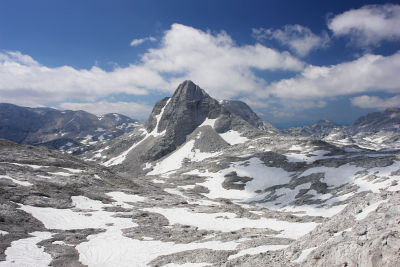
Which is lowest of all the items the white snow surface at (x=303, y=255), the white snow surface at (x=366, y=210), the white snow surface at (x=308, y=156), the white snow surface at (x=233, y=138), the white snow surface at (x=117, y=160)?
the white snow surface at (x=117, y=160)

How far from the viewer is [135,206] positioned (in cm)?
4103

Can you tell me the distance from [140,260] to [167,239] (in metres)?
5.47

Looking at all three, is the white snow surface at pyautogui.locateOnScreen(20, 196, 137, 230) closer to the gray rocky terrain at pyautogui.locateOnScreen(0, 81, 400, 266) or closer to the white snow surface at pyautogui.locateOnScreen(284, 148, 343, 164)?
the gray rocky terrain at pyautogui.locateOnScreen(0, 81, 400, 266)

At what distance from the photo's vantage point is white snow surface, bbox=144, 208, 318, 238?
25.4 meters

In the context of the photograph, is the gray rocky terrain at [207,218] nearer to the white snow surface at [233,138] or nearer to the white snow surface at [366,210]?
the white snow surface at [366,210]

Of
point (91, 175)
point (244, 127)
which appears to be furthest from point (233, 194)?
point (244, 127)

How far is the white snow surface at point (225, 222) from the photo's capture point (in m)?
25.4

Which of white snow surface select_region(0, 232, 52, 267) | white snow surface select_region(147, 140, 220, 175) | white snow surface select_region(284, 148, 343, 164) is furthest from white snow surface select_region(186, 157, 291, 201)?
white snow surface select_region(0, 232, 52, 267)

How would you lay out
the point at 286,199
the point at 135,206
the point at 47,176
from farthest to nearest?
the point at 286,199 < the point at 47,176 < the point at 135,206

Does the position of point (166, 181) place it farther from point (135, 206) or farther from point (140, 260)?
point (140, 260)

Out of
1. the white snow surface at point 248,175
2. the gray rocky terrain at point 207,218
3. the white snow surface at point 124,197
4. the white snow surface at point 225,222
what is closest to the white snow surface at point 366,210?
the gray rocky terrain at point 207,218

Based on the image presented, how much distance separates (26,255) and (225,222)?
21812 millimetres

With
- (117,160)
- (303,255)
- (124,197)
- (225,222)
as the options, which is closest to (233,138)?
(117,160)

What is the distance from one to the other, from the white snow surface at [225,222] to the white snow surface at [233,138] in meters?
130
